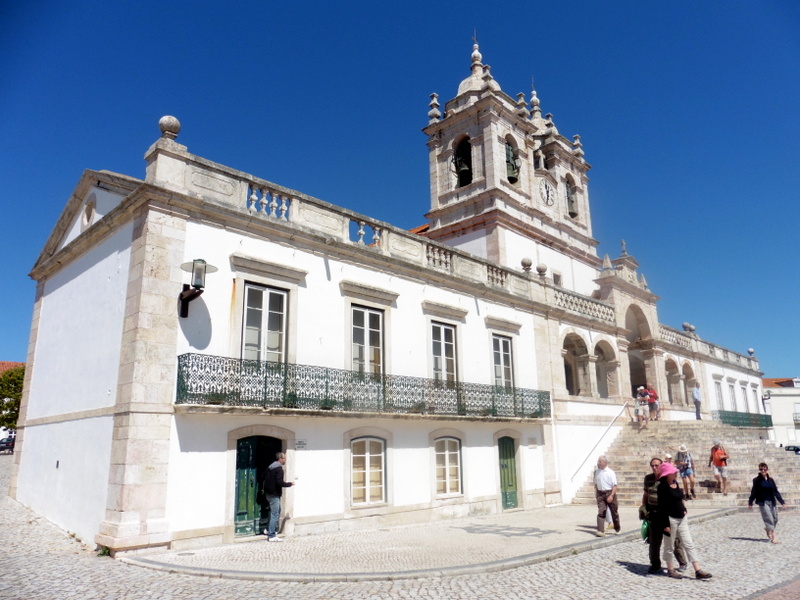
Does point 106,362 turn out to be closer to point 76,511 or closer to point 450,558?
point 76,511

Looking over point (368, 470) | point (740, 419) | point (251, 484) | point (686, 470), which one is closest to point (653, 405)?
point (686, 470)

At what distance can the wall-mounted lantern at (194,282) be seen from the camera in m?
9.34

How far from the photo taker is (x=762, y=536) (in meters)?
9.96

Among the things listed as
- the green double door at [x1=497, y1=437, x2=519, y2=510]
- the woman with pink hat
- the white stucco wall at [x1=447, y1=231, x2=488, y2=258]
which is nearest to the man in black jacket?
the woman with pink hat

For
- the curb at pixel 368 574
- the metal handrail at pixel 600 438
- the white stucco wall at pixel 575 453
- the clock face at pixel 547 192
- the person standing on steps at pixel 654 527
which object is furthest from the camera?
the clock face at pixel 547 192

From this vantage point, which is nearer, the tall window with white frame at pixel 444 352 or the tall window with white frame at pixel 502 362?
the tall window with white frame at pixel 444 352

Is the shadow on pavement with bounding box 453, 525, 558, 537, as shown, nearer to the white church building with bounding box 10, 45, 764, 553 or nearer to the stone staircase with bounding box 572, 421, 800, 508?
the white church building with bounding box 10, 45, 764, 553

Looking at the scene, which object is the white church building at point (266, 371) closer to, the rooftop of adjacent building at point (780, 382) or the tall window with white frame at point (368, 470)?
the tall window with white frame at point (368, 470)

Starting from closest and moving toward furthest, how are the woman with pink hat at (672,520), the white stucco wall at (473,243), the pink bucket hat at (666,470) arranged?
the woman with pink hat at (672,520)
the pink bucket hat at (666,470)
the white stucco wall at (473,243)

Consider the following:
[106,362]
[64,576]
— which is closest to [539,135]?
[106,362]

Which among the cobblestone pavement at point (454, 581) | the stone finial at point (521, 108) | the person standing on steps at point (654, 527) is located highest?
the stone finial at point (521, 108)

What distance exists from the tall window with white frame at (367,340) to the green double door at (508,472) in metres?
4.22

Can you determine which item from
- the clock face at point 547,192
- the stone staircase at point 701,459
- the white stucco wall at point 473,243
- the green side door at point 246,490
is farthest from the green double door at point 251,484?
the clock face at point 547,192

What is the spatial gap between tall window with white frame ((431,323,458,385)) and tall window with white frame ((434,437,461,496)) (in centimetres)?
137
